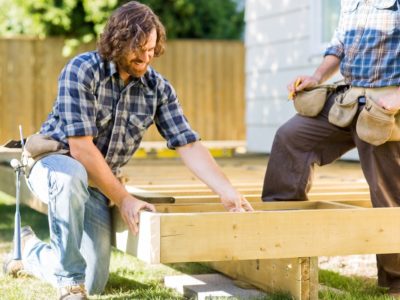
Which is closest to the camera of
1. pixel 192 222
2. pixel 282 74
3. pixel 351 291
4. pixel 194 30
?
pixel 192 222

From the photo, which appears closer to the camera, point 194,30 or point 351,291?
point 351,291

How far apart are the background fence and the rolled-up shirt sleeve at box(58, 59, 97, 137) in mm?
9624

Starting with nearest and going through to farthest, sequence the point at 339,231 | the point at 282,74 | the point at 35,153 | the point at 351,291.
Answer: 1. the point at 339,231
2. the point at 35,153
3. the point at 351,291
4. the point at 282,74

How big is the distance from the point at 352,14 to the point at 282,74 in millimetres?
4369

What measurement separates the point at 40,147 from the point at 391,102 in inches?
58.8

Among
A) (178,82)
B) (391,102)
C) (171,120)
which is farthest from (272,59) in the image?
(178,82)

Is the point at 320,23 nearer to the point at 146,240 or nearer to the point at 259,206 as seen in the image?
the point at 259,206

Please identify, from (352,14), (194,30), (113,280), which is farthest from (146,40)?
(194,30)

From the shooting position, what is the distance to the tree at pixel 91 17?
13.3m

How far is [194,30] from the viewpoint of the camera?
49.5ft

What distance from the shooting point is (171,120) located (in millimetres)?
4086

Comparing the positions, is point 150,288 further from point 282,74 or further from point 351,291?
point 282,74

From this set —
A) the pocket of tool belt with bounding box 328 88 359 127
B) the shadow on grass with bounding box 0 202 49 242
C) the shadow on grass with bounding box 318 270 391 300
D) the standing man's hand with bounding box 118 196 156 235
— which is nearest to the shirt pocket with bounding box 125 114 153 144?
the standing man's hand with bounding box 118 196 156 235

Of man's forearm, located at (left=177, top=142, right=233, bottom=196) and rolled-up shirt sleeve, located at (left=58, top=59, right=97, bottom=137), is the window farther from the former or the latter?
rolled-up shirt sleeve, located at (left=58, top=59, right=97, bottom=137)
